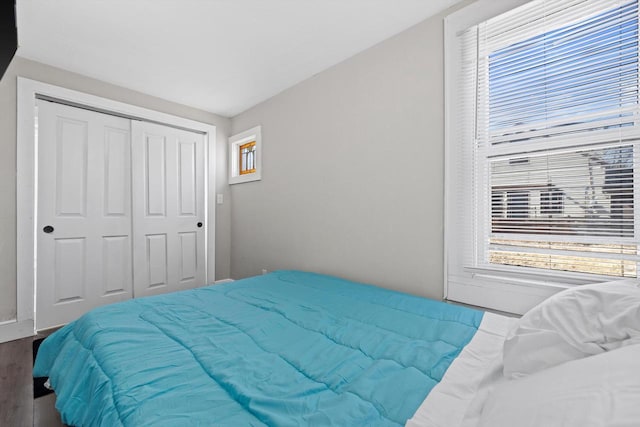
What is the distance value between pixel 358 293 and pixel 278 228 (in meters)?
1.56

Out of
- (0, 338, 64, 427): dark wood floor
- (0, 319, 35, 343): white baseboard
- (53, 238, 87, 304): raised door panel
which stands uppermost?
(53, 238, 87, 304): raised door panel

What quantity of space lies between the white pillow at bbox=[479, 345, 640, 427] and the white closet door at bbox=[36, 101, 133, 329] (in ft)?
11.2

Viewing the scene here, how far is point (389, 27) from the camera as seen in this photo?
6.90 feet

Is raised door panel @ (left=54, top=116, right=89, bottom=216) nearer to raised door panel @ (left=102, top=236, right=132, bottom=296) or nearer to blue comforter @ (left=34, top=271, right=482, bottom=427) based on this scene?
raised door panel @ (left=102, top=236, right=132, bottom=296)

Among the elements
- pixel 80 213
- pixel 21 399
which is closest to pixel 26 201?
pixel 80 213

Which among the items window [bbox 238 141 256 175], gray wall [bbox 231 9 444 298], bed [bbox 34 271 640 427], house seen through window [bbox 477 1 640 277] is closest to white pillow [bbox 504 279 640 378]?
bed [bbox 34 271 640 427]

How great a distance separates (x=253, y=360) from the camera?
100cm

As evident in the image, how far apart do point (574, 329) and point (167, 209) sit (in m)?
3.57

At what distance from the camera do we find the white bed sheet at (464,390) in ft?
2.27

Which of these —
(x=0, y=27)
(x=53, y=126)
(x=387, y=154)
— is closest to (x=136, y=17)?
(x=0, y=27)

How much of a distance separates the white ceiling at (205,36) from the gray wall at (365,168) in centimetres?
21

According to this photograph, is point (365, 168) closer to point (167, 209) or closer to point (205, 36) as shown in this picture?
point (205, 36)

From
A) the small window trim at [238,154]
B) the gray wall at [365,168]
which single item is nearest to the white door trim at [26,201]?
the small window trim at [238,154]

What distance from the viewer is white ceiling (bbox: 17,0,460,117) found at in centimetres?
189
